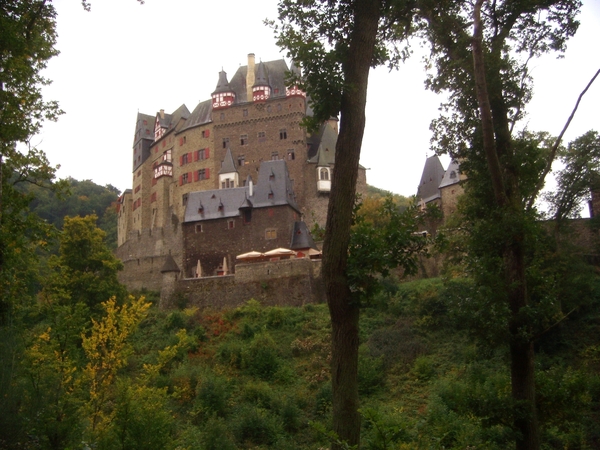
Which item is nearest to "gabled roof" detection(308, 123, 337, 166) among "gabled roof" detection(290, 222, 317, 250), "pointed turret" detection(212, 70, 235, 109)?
"pointed turret" detection(212, 70, 235, 109)

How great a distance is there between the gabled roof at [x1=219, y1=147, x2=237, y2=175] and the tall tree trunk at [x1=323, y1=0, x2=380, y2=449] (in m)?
48.1

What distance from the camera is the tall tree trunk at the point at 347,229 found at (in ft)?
26.7

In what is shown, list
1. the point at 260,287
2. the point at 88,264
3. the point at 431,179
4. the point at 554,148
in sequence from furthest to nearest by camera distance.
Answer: the point at 431,179 < the point at 260,287 < the point at 88,264 < the point at 554,148

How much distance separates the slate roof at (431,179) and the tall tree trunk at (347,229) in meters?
43.5

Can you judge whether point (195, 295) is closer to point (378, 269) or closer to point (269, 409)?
point (269, 409)

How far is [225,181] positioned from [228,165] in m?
1.43

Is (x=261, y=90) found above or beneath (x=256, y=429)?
→ above

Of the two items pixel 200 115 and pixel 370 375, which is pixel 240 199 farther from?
pixel 370 375

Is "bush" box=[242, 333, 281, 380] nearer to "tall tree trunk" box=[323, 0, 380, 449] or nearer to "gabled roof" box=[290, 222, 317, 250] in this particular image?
"gabled roof" box=[290, 222, 317, 250]

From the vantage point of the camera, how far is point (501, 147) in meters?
12.2

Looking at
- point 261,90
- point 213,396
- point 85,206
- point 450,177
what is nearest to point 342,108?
point 213,396

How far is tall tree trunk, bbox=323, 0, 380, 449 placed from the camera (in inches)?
320

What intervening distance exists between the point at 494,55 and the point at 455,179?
3711 cm

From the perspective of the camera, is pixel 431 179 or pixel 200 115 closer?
pixel 431 179
